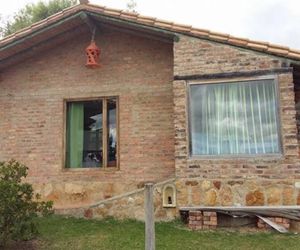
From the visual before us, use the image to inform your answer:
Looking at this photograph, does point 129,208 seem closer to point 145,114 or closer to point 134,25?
point 145,114

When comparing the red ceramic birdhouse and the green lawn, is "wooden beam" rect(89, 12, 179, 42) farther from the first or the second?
the green lawn

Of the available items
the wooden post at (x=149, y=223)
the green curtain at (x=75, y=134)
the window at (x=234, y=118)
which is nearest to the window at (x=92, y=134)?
the green curtain at (x=75, y=134)

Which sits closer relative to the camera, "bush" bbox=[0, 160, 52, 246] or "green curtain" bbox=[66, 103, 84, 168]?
"bush" bbox=[0, 160, 52, 246]

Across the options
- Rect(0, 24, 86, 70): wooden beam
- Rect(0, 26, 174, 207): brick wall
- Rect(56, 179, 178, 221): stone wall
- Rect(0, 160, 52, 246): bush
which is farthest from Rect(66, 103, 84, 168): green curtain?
Rect(0, 160, 52, 246): bush

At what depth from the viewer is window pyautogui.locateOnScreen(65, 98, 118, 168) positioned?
30.8 ft

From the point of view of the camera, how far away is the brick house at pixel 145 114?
747 cm

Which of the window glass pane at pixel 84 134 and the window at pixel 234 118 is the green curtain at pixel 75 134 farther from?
the window at pixel 234 118

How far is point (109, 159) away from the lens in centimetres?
934

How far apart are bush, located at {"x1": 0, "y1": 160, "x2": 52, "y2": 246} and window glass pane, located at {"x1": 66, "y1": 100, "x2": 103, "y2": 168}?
299 cm

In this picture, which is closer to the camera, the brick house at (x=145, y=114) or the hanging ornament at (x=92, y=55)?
the brick house at (x=145, y=114)

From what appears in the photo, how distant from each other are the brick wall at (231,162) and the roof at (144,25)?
0.50ft

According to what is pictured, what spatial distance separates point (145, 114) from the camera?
29.9ft

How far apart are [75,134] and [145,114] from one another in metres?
1.90

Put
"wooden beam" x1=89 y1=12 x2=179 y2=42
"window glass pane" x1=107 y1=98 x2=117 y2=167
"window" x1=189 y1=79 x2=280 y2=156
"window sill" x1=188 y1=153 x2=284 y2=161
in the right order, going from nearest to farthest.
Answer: "window sill" x1=188 y1=153 x2=284 y2=161 < "window" x1=189 y1=79 x2=280 y2=156 < "wooden beam" x1=89 y1=12 x2=179 y2=42 < "window glass pane" x1=107 y1=98 x2=117 y2=167
